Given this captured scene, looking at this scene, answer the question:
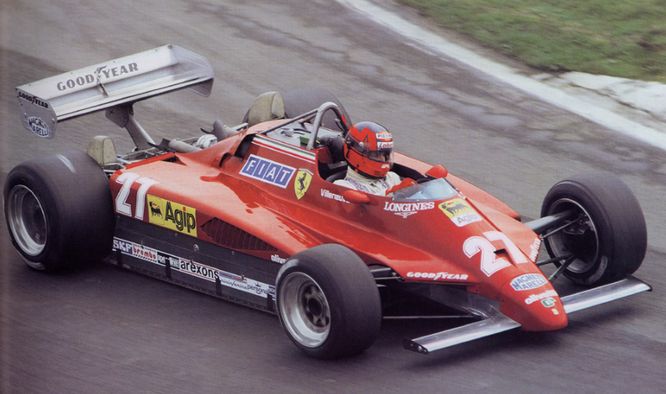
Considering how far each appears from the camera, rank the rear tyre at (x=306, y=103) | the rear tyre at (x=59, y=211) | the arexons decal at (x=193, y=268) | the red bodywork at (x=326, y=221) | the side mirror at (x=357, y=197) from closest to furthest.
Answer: the red bodywork at (x=326, y=221) → the side mirror at (x=357, y=197) → the arexons decal at (x=193, y=268) → the rear tyre at (x=59, y=211) → the rear tyre at (x=306, y=103)

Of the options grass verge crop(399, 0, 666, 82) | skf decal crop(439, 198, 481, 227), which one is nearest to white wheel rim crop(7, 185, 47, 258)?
skf decal crop(439, 198, 481, 227)

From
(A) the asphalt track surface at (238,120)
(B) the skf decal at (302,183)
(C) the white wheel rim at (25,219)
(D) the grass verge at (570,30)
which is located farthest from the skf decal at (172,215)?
(D) the grass verge at (570,30)

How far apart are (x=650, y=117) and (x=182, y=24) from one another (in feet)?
19.4

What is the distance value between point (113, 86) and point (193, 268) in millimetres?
2243

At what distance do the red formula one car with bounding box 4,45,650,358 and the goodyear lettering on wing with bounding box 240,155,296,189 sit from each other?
1 cm

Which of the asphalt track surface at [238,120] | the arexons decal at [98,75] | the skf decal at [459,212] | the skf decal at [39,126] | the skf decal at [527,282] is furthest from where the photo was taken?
the arexons decal at [98,75]

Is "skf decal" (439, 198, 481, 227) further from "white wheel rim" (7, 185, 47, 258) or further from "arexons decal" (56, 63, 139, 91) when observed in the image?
"arexons decal" (56, 63, 139, 91)

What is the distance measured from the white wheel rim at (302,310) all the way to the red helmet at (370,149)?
1.17 meters

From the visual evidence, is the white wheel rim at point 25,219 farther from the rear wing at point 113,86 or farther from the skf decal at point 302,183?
the skf decal at point 302,183

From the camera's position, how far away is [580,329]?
7.86 metres

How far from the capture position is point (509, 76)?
1342cm

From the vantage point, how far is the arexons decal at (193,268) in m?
8.20

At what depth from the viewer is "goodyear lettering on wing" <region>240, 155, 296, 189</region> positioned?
28.2ft

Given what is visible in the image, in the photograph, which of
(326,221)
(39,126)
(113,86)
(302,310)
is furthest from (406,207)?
(113,86)
